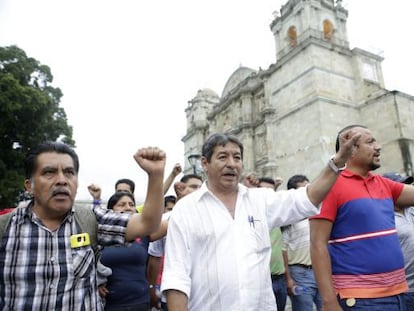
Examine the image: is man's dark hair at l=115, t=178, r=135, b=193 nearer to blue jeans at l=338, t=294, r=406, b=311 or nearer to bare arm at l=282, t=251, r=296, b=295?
bare arm at l=282, t=251, r=296, b=295

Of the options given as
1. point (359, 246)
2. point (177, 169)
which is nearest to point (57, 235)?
point (177, 169)

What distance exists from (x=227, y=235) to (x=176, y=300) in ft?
1.92

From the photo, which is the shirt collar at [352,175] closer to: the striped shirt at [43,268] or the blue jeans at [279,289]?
the striped shirt at [43,268]

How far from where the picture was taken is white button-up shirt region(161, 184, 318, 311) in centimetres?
225

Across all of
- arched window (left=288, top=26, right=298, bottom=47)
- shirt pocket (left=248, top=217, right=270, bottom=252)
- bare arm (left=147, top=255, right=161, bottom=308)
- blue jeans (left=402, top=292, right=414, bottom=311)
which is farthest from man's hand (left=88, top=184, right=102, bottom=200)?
arched window (left=288, top=26, right=298, bottom=47)

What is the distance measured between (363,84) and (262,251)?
1008 inches

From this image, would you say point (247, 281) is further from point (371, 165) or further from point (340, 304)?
point (371, 165)

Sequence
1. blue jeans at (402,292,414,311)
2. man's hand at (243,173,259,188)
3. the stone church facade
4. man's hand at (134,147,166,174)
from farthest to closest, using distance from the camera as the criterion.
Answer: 1. the stone church facade
2. man's hand at (243,173,259,188)
3. blue jeans at (402,292,414,311)
4. man's hand at (134,147,166,174)

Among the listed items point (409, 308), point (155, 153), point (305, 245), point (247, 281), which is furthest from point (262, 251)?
point (305, 245)

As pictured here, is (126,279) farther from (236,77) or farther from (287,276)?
(236,77)

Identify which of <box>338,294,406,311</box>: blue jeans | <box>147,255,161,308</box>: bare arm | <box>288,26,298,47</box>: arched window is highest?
<box>288,26,298,47</box>: arched window

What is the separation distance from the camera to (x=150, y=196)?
219 centimetres

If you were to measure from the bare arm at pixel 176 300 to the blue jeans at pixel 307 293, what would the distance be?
10.7 ft

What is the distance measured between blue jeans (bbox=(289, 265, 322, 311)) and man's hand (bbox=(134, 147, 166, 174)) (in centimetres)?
382
